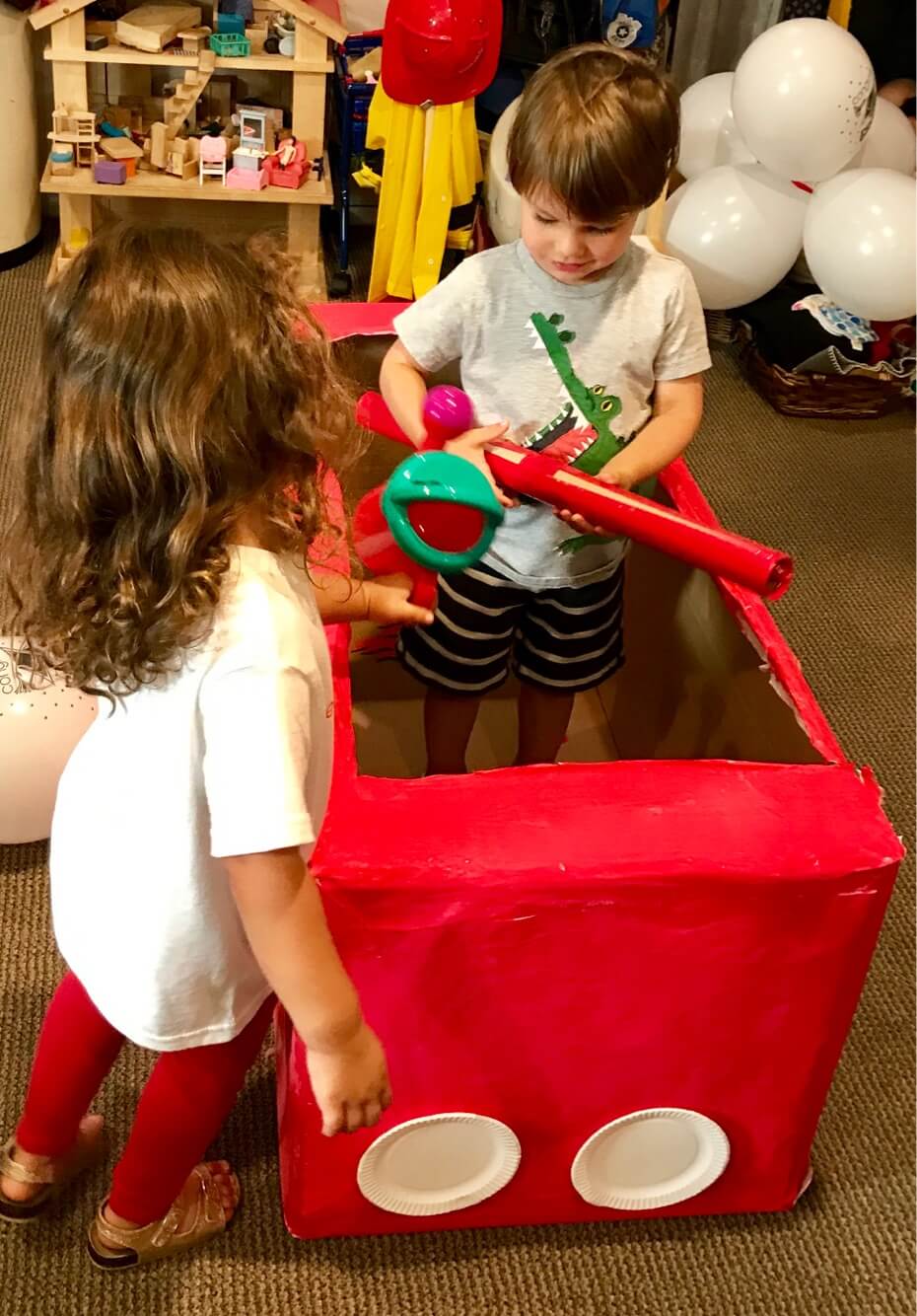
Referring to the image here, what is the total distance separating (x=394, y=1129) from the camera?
88cm

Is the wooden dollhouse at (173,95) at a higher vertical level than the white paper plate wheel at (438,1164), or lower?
higher

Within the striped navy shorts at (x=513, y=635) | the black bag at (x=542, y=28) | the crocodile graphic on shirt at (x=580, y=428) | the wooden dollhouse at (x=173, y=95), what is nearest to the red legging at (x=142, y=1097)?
the striped navy shorts at (x=513, y=635)

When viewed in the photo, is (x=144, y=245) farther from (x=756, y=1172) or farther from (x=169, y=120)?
(x=169, y=120)

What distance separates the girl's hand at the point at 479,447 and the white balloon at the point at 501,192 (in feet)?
3.96

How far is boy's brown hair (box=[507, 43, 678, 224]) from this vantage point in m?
0.89

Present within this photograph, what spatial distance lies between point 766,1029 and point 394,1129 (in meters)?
0.27

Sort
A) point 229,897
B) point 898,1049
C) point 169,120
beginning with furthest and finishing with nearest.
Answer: point 169,120 → point 898,1049 → point 229,897

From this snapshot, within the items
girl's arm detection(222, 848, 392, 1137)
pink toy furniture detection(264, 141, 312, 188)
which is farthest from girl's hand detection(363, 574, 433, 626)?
pink toy furniture detection(264, 141, 312, 188)

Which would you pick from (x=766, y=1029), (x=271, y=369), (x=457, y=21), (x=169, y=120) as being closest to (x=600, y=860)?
(x=766, y=1029)

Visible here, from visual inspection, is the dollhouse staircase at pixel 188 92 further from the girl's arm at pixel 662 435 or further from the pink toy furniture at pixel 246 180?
the girl's arm at pixel 662 435

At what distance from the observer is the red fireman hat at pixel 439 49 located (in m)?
1.90

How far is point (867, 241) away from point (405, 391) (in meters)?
1.25

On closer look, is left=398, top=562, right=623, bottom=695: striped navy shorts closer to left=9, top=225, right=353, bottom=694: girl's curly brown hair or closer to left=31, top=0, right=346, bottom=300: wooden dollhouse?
left=9, top=225, right=353, bottom=694: girl's curly brown hair

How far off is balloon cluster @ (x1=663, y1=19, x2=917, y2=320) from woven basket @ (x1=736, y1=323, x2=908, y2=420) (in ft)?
0.43
